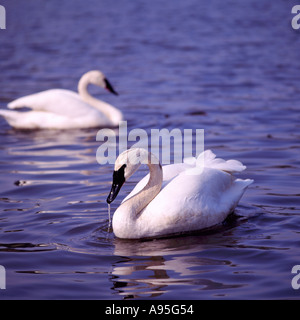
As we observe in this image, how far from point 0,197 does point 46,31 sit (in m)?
17.6

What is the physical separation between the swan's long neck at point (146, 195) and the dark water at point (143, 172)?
1.07ft

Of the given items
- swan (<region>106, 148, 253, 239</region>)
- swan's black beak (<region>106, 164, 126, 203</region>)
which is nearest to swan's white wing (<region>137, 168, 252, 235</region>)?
swan (<region>106, 148, 253, 239</region>)

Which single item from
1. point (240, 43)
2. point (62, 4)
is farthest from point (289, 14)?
point (62, 4)

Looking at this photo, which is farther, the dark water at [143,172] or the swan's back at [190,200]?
the swan's back at [190,200]

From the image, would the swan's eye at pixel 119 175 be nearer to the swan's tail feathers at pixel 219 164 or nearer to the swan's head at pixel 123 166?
the swan's head at pixel 123 166

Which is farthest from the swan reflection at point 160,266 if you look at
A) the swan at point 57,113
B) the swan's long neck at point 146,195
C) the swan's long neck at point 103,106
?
the swan's long neck at point 103,106

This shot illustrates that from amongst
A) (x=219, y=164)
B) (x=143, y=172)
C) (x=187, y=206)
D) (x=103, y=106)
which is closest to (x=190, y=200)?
(x=187, y=206)

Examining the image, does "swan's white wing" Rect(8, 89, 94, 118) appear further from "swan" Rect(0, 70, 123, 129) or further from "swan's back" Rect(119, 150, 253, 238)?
"swan's back" Rect(119, 150, 253, 238)

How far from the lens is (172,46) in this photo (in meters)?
20.0

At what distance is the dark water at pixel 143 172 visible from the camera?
16.9ft

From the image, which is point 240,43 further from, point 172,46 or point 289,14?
point 289,14

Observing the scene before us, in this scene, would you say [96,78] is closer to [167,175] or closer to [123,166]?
[167,175]

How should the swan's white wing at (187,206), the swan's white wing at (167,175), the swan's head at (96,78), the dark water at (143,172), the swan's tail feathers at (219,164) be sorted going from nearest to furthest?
the dark water at (143,172) → the swan's white wing at (187,206) → the swan's white wing at (167,175) → the swan's tail feathers at (219,164) → the swan's head at (96,78)

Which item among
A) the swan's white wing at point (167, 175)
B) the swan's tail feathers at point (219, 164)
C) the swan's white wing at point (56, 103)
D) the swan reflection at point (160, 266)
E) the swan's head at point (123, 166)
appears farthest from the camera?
the swan's white wing at point (56, 103)
